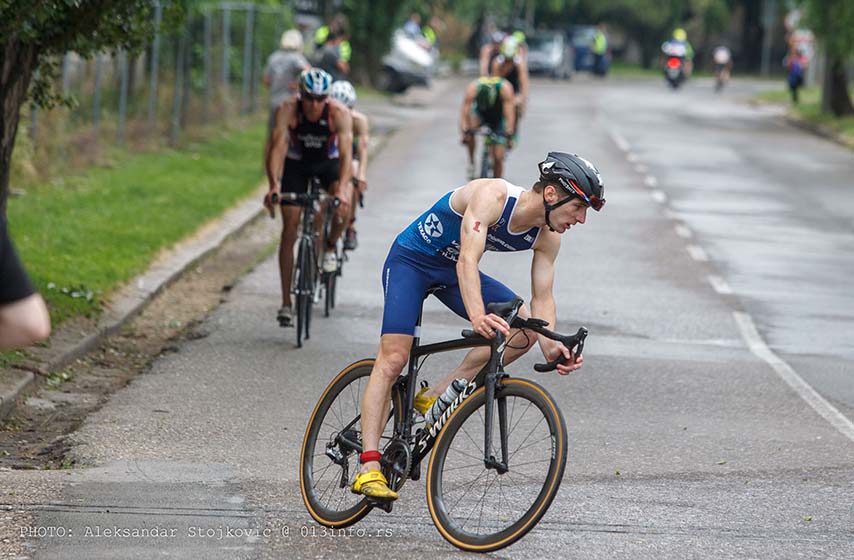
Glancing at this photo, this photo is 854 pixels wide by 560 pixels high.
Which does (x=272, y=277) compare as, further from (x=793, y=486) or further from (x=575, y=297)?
(x=793, y=486)

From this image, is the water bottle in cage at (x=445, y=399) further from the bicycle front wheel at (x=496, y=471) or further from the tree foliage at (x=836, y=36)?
the tree foliage at (x=836, y=36)

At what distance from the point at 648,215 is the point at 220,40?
10.6 m

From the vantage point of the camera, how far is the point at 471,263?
6.14m

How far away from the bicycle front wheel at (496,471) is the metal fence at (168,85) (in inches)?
497

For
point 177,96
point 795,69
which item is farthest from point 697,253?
point 795,69

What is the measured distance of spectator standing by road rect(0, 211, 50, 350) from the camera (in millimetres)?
3928

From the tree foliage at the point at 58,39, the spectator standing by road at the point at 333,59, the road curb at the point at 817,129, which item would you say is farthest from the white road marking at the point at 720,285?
the road curb at the point at 817,129

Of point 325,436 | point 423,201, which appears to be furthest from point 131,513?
point 423,201

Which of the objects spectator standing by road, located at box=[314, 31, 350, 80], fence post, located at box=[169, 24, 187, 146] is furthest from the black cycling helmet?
fence post, located at box=[169, 24, 187, 146]

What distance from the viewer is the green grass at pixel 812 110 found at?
35.6m

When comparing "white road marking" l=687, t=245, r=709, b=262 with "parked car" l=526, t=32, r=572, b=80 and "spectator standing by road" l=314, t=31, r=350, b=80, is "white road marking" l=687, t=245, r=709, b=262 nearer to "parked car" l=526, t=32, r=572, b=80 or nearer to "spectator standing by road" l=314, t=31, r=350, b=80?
"spectator standing by road" l=314, t=31, r=350, b=80

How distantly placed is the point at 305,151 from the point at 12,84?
81.4 inches

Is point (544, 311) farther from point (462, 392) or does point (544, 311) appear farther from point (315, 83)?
point (315, 83)

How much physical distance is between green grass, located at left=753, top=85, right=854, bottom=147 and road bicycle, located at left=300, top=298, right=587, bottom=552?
27787 mm
